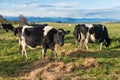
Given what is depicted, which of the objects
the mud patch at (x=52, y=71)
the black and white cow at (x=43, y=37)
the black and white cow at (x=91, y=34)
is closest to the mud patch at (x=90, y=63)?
the mud patch at (x=52, y=71)

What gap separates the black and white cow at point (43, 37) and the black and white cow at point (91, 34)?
6.34m

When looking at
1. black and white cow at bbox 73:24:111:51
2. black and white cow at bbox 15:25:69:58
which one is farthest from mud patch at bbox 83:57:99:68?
black and white cow at bbox 73:24:111:51

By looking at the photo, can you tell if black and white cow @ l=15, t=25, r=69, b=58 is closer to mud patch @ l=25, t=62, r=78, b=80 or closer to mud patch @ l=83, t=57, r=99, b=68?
mud patch @ l=25, t=62, r=78, b=80

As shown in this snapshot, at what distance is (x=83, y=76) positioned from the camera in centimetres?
1576

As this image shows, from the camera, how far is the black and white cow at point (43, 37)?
2116cm

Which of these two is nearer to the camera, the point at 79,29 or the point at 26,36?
the point at 26,36

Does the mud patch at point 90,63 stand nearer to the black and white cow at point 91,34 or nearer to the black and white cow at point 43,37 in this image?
the black and white cow at point 43,37

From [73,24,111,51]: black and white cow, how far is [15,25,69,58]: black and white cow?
6.34 metres

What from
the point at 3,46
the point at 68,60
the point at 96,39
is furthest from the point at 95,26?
the point at 68,60

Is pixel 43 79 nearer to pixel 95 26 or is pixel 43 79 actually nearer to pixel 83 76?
pixel 83 76

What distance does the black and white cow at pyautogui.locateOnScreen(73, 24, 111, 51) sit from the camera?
28625mm

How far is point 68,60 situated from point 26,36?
15.2ft

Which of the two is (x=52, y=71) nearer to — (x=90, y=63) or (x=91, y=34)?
(x=90, y=63)

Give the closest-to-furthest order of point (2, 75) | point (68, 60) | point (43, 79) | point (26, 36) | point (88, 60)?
point (43, 79), point (2, 75), point (88, 60), point (68, 60), point (26, 36)
